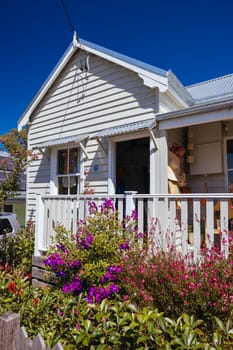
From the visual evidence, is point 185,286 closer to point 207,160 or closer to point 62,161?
point 207,160

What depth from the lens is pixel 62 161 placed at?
754 cm

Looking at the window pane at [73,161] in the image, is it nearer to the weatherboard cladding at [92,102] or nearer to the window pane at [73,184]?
the window pane at [73,184]

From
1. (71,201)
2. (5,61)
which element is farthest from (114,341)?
(5,61)

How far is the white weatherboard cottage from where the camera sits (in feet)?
13.8

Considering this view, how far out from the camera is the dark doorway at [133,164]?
315 inches

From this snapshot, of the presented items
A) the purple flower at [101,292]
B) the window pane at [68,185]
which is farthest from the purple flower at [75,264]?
A: the window pane at [68,185]

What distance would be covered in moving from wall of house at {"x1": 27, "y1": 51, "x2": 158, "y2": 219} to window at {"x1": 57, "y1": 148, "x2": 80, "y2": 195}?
1.51 feet

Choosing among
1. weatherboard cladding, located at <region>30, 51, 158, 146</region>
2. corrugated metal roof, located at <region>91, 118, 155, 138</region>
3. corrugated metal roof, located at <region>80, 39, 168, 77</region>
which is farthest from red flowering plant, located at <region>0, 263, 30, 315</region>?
corrugated metal roof, located at <region>80, 39, 168, 77</region>

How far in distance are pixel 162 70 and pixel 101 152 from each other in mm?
2441

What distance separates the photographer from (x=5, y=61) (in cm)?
1014

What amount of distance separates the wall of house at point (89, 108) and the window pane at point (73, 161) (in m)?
0.50

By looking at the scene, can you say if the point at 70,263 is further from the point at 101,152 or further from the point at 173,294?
the point at 101,152

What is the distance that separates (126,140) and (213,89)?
3.95m

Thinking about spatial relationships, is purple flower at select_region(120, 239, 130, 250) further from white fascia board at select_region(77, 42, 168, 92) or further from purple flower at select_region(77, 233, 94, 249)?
white fascia board at select_region(77, 42, 168, 92)
